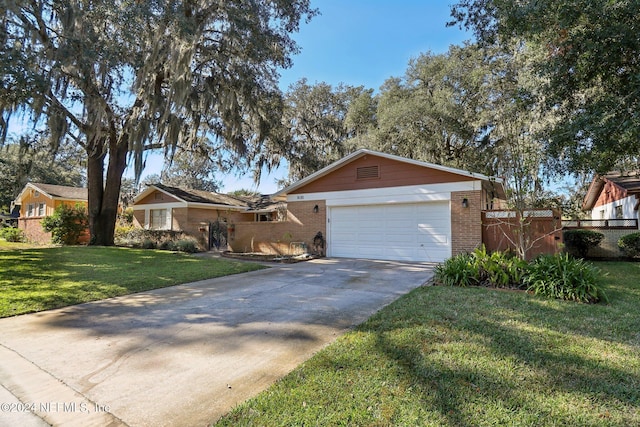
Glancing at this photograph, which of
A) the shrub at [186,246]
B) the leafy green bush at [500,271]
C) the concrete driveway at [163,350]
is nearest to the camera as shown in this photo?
the concrete driveway at [163,350]

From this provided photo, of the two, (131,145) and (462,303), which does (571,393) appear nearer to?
(462,303)

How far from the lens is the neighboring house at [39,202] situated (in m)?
22.0

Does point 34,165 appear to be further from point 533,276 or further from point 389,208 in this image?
point 533,276

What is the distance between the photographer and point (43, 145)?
14266 millimetres

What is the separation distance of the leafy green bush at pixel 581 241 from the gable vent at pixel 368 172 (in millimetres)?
7341

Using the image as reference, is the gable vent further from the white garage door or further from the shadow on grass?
the shadow on grass

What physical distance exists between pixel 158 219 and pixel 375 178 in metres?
14.4

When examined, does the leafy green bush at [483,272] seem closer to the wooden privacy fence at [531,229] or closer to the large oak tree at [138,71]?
the wooden privacy fence at [531,229]

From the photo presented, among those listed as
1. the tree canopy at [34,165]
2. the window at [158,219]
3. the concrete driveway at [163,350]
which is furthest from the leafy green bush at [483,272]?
the window at [158,219]

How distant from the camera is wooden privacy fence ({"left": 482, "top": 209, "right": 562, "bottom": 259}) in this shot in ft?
31.1

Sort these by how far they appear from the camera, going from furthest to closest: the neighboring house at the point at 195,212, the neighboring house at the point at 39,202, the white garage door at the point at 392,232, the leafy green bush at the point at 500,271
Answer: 1. the neighboring house at the point at 39,202
2. the neighboring house at the point at 195,212
3. the white garage door at the point at 392,232
4. the leafy green bush at the point at 500,271

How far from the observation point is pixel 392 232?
11.5 m

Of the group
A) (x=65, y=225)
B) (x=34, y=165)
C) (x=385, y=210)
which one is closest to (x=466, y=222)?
(x=385, y=210)

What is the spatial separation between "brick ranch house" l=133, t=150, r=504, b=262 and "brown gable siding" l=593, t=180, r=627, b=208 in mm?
6060
